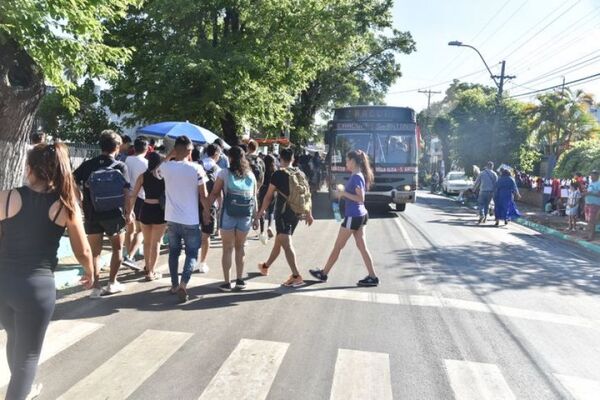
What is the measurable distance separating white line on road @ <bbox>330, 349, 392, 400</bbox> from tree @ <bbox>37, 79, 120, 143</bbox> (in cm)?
1644

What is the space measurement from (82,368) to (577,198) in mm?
14411

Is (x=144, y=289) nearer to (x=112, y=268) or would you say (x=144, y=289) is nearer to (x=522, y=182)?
(x=112, y=268)

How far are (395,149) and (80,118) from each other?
13319 millimetres

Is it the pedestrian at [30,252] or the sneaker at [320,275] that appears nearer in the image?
the pedestrian at [30,252]

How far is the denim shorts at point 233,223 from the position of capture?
6.54m

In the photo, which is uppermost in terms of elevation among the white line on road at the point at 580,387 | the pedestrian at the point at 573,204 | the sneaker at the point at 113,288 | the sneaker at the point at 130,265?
the pedestrian at the point at 573,204

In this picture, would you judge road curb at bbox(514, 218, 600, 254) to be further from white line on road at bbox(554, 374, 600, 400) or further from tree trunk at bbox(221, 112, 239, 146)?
tree trunk at bbox(221, 112, 239, 146)

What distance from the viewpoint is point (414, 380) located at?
13.8 feet

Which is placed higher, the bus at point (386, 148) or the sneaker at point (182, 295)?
the bus at point (386, 148)

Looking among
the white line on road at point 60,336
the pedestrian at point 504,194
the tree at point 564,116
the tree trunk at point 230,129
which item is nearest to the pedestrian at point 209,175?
the white line on road at point 60,336

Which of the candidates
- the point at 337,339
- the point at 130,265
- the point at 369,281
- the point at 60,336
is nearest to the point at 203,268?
the point at 130,265

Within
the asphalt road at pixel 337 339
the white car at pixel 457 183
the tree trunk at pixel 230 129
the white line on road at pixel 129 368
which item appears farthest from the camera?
the white car at pixel 457 183

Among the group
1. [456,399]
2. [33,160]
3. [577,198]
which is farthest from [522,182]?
[33,160]

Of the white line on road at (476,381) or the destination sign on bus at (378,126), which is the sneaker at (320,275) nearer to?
the white line on road at (476,381)
